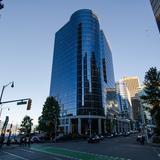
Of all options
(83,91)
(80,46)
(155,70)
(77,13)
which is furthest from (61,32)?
(155,70)

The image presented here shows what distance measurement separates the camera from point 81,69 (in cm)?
11125

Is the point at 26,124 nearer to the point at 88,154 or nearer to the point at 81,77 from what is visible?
the point at 81,77

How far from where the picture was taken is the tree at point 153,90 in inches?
1663

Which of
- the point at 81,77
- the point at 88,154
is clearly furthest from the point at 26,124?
the point at 88,154

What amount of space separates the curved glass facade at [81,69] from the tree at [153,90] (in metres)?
61.7

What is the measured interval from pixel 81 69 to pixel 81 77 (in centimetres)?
480

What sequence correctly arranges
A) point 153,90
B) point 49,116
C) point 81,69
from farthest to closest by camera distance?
1. point 81,69
2. point 49,116
3. point 153,90

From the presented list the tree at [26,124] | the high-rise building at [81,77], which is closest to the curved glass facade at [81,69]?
the high-rise building at [81,77]

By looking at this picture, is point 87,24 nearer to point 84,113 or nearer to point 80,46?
point 80,46

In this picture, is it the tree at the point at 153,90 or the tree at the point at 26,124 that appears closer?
the tree at the point at 153,90

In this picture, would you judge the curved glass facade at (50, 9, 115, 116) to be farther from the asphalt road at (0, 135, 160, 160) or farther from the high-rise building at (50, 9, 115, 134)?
the asphalt road at (0, 135, 160, 160)

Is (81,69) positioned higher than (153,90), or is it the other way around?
(81,69)

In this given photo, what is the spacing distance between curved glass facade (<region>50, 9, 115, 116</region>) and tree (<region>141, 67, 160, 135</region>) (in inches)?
2431

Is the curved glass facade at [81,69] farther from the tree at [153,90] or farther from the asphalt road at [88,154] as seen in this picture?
the asphalt road at [88,154]
